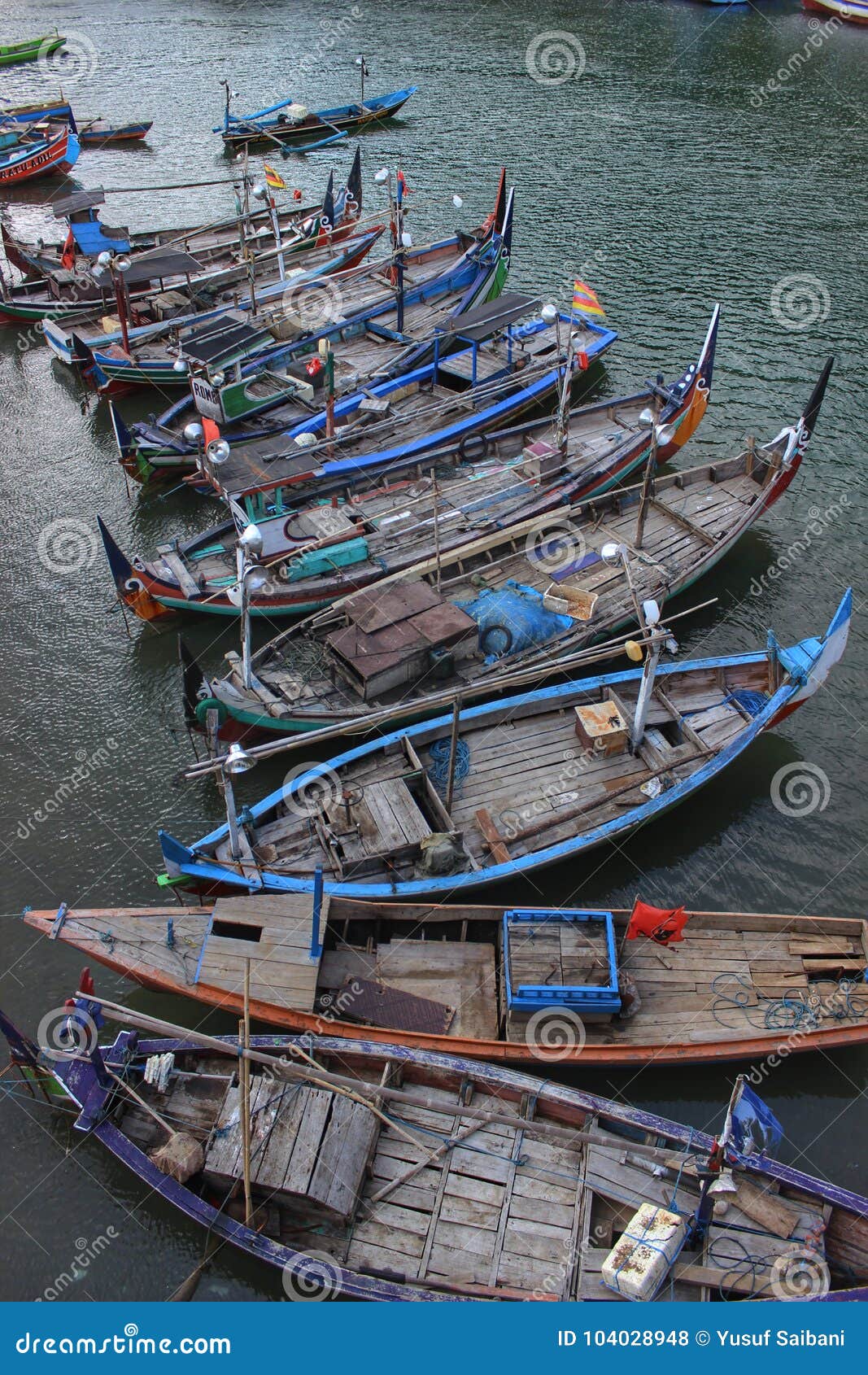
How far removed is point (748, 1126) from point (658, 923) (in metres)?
3.01

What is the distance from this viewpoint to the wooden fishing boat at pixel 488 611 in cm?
1892

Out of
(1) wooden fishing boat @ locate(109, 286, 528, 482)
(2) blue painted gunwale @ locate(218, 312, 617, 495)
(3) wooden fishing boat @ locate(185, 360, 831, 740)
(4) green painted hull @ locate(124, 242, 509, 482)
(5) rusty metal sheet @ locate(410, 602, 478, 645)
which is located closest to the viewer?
(3) wooden fishing boat @ locate(185, 360, 831, 740)

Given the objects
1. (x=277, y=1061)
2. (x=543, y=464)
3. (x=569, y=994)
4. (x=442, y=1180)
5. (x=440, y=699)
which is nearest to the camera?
(x=277, y=1061)

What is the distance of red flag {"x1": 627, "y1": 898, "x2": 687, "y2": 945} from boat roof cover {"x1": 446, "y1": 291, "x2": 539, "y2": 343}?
61.3 ft

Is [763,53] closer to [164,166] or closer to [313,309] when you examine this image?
[164,166]

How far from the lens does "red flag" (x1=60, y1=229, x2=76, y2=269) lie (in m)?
34.2

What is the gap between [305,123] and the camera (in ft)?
167

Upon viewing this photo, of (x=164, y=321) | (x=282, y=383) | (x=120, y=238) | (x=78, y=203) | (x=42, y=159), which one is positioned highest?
(x=42, y=159)

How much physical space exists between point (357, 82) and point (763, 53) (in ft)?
83.4

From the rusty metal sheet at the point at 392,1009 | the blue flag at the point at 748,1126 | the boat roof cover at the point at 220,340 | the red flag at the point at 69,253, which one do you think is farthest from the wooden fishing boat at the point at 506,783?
the red flag at the point at 69,253

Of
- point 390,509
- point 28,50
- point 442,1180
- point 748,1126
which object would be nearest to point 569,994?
point 748,1126

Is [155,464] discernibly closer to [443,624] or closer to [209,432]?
[209,432]

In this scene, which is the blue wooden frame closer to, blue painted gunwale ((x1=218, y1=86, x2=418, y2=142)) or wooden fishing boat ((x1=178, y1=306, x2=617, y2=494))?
wooden fishing boat ((x1=178, y1=306, x2=617, y2=494))

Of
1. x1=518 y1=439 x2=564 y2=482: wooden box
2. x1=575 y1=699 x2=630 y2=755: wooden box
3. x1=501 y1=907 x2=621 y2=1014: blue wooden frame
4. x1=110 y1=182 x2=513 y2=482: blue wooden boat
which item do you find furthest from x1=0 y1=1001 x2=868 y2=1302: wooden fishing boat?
x1=110 y1=182 x2=513 y2=482: blue wooden boat
